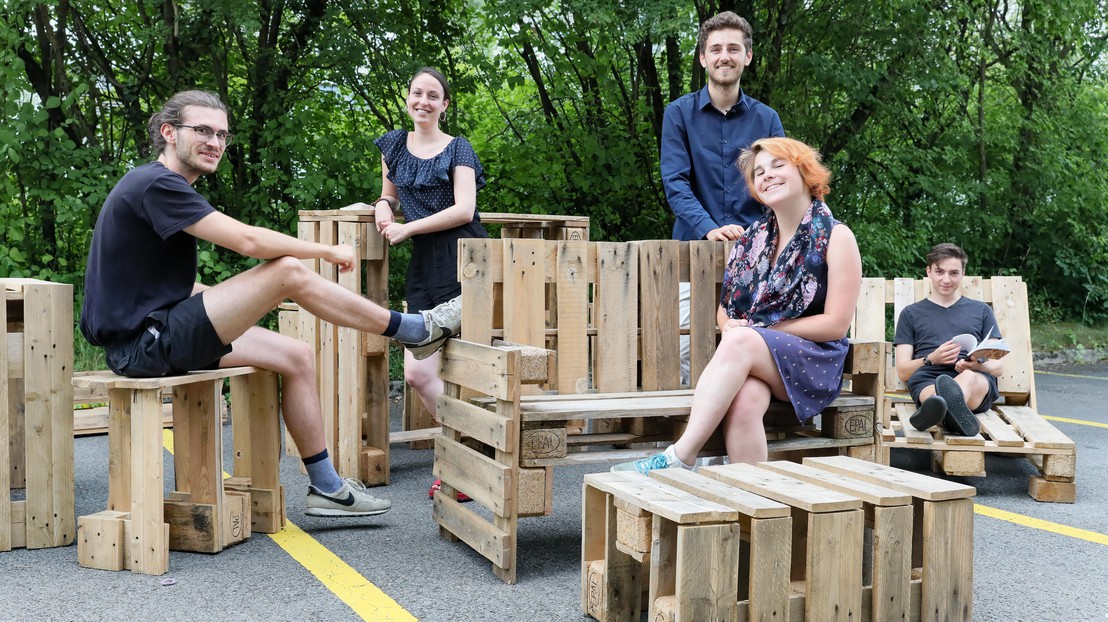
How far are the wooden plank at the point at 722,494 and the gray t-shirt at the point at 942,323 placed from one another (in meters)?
2.97

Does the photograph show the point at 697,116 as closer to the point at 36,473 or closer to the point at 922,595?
the point at 922,595

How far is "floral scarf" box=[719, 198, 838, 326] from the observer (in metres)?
4.02

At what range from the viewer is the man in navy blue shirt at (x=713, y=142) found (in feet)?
16.1

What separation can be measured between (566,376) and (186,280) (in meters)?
1.62

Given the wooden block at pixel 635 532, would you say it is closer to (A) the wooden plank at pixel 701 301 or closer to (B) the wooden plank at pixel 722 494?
(B) the wooden plank at pixel 722 494

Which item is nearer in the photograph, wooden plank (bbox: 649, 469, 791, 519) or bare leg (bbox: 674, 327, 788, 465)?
wooden plank (bbox: 649, 469, 791, 519)

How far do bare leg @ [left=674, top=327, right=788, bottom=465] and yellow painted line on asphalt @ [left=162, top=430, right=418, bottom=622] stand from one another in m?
1.19

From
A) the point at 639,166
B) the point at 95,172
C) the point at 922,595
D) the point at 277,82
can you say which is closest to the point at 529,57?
the point at 639,166

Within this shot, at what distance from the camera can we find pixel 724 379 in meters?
3.77

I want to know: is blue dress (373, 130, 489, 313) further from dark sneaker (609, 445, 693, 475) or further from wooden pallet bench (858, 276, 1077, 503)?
wooden pallet bench (858, 276, 1077, 503)

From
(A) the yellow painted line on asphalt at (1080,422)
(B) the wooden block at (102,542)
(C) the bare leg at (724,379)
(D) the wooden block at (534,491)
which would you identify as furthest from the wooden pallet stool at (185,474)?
(A) the yellow painted line on asphalt at (1080,422)

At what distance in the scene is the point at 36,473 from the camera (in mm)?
4051

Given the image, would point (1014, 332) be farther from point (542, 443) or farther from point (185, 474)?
point (185, 474)

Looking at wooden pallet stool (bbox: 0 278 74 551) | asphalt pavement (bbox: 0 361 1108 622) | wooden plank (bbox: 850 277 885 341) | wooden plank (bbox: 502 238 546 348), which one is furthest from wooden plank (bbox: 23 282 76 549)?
wooden plank (bbox: 850 277 885 341)
